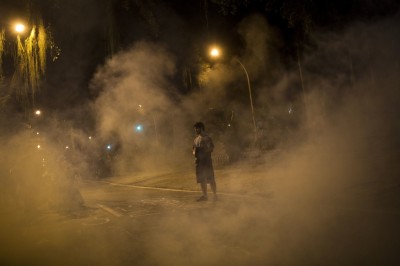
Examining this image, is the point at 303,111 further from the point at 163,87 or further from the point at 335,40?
the point at 163,87

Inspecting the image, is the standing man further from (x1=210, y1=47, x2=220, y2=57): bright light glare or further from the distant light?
the distant light

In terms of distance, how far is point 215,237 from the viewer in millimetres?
4461

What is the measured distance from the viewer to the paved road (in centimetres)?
361

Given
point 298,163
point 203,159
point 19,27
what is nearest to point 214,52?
point 298,163

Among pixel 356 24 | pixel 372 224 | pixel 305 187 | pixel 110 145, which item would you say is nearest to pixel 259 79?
pixel 356 24

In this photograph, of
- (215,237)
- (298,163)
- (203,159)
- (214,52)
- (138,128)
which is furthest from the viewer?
(138,128)

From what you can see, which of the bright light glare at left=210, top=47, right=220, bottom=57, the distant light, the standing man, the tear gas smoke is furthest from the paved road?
the distant light

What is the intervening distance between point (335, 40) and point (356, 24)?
119 centimetres

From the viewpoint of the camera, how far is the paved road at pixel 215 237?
3613mm

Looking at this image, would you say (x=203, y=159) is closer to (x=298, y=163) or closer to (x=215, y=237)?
(x=215, y=237)

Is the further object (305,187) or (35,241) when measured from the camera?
(305,187)

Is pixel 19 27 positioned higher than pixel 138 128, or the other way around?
pixel 19 27

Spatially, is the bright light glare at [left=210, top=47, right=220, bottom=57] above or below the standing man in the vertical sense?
above

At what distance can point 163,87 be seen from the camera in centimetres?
1892
